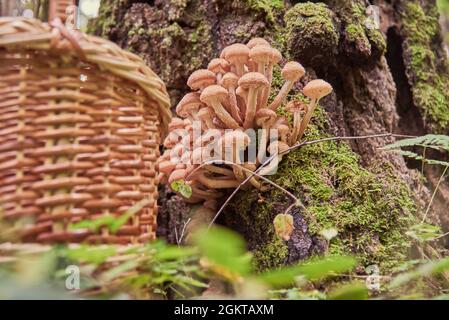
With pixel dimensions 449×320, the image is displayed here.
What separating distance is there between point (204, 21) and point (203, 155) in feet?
3.32

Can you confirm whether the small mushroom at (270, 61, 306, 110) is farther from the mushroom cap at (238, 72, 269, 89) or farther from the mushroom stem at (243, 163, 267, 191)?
the mushroom stem at (243, 163, 267, 191)

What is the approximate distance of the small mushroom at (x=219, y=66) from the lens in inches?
72.9

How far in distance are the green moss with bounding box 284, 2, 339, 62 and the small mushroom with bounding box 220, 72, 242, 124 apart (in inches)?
20.3

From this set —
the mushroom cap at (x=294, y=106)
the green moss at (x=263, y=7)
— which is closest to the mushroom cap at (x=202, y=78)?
the mushroom cap at (x=294, y=106)

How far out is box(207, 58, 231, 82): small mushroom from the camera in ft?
6.08

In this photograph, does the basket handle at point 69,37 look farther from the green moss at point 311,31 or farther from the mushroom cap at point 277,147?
the green moss at point 311,31

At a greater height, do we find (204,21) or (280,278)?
(204,21)

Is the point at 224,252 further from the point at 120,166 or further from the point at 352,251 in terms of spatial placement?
the point at 352,251

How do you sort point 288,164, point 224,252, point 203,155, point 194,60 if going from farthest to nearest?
point 194,60 < point 288,164 < point 203,155 < point 224,252

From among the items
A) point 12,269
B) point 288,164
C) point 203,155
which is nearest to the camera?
point 12,269

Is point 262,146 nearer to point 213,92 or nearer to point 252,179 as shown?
point 252,179

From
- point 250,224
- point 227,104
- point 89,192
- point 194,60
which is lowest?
point 250,224

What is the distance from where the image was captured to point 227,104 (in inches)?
72.6
